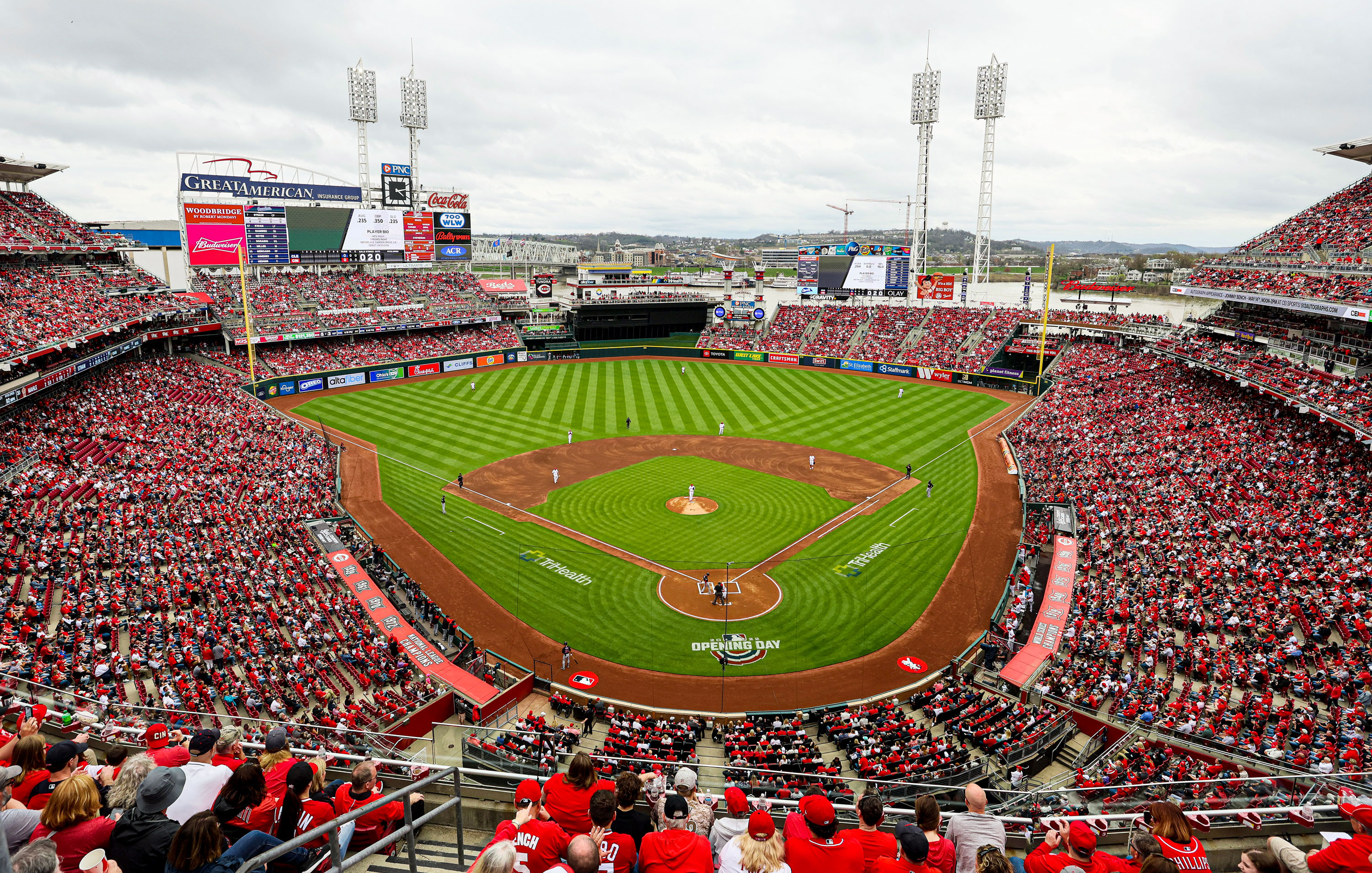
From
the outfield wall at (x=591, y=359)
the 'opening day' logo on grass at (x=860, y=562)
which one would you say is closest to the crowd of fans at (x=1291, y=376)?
the outfield wall at (x=591, y=359)

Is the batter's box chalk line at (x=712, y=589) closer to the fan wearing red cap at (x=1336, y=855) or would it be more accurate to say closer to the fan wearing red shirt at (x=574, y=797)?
the fan wearing red shirt at (x=574, y=797)

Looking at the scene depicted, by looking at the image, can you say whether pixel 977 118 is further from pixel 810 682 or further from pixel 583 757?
pixel 583 757

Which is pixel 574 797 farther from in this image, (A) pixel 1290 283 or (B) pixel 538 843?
(A) pixel 1290 283

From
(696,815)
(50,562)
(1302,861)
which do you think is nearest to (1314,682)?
(1302,861)

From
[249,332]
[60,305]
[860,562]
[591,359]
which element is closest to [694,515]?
[860,562]

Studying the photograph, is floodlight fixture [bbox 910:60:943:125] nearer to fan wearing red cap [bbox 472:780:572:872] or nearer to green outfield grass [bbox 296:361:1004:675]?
green outfield grass [bbox 296:361:1004:675]

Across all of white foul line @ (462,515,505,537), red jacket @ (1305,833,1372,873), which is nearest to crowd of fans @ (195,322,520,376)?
white foul line @ (462,515,505,537)
